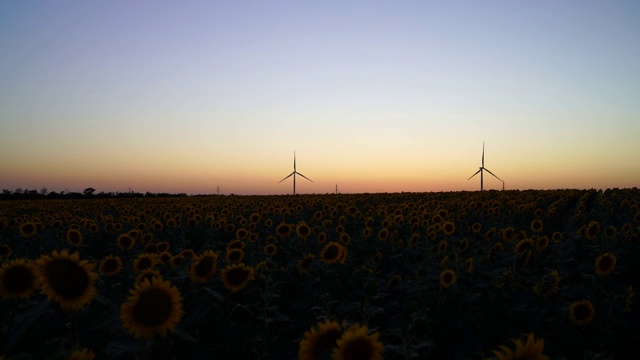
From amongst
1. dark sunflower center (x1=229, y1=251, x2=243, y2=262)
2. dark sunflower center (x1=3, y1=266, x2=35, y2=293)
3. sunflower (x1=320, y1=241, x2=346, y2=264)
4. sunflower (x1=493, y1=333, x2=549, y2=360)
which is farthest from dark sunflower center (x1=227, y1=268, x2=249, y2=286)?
sunflower (x1=493, y1=333, x2=549, y2=360)

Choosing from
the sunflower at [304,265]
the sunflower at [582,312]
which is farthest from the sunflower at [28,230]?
the sunflower at [582,312]

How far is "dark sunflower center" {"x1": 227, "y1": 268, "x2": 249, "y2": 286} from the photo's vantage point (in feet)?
17.2

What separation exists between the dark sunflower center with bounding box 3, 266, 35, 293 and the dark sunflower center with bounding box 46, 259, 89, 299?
0.44 m

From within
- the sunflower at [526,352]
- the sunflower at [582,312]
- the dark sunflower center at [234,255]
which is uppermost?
the sunflower at [526,352]

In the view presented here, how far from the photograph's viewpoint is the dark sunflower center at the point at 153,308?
321 cm

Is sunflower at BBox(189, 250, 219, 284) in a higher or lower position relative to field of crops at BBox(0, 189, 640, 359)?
higher

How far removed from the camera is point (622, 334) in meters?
6.68

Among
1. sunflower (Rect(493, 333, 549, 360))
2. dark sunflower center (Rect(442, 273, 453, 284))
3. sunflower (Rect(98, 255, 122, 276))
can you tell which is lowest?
dark sunflower center (Rect(442, 273, 453, 284))

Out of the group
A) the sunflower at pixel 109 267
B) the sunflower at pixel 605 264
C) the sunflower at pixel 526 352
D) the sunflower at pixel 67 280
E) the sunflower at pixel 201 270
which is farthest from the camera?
the sunflower at pixel 605 264

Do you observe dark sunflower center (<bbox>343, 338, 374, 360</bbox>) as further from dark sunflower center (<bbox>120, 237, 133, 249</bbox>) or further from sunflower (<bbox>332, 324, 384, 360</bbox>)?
dark sunflower center (<bbox>120, 237, 133, 249</bbox>)

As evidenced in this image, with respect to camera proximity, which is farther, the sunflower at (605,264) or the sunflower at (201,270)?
the sunflower at (605,264)

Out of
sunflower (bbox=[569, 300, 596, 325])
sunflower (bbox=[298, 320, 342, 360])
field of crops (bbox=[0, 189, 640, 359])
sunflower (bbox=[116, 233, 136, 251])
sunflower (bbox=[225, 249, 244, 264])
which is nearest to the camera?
sunflower (bbox=[298, 320, 342, 360])

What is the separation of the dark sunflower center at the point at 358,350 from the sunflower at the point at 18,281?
2725 millimetres

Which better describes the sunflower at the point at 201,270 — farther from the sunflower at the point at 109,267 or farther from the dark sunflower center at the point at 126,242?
the dark sunflower center at the point at 126,242
